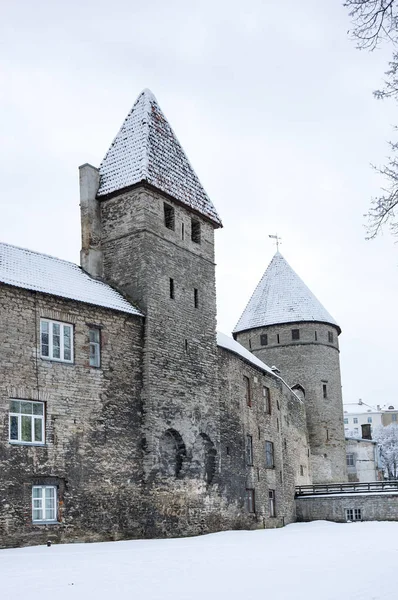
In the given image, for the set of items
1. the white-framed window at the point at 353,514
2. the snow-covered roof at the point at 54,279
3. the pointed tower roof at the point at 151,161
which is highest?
the pointed tower roof at the point at 151,161

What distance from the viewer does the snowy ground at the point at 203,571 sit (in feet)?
36.8

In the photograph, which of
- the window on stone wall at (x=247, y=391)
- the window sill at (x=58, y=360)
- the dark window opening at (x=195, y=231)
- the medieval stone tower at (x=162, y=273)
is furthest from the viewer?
the window on stone wall at (x=247, y=391)

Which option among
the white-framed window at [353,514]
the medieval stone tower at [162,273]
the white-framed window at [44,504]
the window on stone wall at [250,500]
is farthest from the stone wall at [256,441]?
the white-framed window at [44,504]

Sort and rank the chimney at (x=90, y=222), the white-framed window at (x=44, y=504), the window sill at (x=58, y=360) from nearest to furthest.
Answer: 1. the white-framed window at (x=44, y=504)
2. the window sill at (x=58, y=360)
3. the chimney at (x=90, y=222)

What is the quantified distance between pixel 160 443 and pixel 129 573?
37.2 feet

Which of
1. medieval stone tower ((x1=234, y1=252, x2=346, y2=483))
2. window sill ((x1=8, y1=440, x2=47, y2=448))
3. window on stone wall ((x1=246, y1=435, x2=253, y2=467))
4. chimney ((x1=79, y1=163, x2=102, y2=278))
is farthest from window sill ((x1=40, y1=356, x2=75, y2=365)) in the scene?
medieval stone tower ((x1=234, y1=252, x2=346, y2=483))

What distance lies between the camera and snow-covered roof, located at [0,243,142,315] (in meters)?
22.3

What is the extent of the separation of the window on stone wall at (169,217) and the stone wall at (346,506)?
1810 cm

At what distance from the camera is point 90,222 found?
90.3ft

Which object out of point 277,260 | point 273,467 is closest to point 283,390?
point 273,467

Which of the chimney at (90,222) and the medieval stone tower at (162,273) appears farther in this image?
the chimney at (90,222)

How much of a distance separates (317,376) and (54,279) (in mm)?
29322

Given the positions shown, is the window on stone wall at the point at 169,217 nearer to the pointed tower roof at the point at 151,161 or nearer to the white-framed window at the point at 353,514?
the pointed tower roof at the point at 151,161

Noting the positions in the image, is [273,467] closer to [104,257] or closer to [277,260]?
[104,257]
